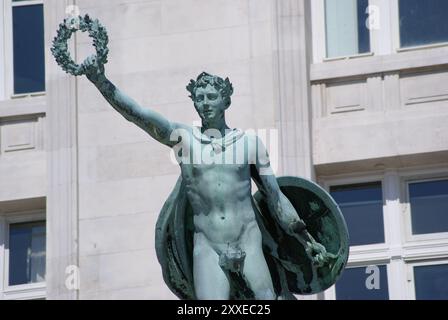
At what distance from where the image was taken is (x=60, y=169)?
32656 millimetres

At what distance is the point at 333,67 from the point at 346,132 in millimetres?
923

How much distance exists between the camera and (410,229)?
32219 mm

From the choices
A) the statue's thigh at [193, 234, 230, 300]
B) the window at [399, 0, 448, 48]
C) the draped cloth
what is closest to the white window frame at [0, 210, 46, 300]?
the window at [399, 0, 448, 48]

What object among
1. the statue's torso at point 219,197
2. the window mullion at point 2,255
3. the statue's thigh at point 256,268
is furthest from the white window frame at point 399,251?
the statue's torso at point 219,197

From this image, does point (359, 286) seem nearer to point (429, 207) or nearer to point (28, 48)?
point (429, 207)

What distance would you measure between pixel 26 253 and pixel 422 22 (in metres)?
5.68

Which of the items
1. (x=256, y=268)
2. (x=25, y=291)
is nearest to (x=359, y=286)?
(x=25, y=291)

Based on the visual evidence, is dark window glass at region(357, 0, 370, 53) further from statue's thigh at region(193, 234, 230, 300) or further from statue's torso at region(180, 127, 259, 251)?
statue's thigh at region(193, 234, 230, 300)

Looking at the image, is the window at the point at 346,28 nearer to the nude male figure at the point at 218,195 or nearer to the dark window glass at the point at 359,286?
the dark window glass at the point at 359,286

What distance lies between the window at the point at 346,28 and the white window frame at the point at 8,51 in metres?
3.69

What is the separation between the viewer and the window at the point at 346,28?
109 feet
